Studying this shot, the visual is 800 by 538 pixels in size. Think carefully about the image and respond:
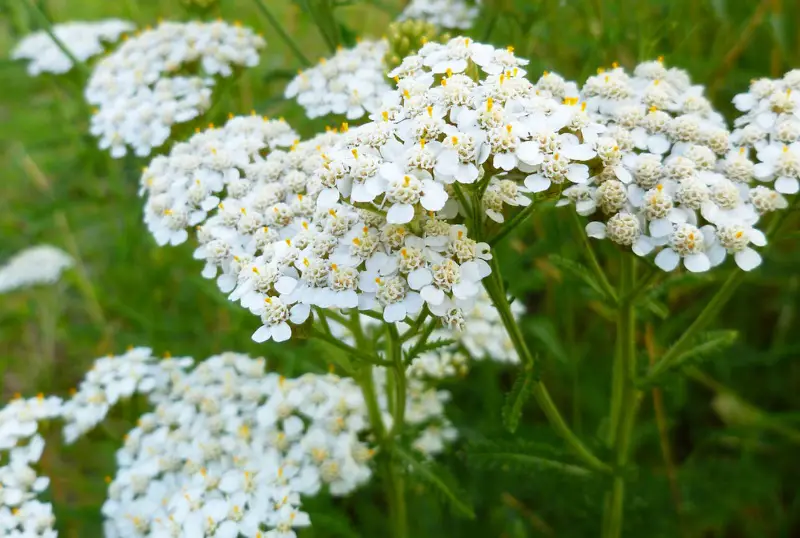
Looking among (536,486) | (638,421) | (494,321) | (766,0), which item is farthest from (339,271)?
(766,0)

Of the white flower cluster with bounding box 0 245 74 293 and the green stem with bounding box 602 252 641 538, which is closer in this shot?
the green stem with bounding box 602 252 641 538

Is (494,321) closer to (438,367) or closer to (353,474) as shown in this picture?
(438,367)

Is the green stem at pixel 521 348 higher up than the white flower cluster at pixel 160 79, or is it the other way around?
the white flower cluster at pixel 160 79

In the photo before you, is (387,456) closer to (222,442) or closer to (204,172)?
(222,442)

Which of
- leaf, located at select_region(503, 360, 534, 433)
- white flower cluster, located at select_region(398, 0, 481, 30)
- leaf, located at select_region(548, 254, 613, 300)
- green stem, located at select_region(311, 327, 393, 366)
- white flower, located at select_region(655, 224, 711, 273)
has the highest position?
white flower cluster, located at select_region(398, 0, 481, 30)

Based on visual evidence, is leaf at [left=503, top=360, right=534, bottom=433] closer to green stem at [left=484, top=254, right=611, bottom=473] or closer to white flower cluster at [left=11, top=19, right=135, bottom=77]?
green stem at [left=484, top=254, right=611, bottom=473]

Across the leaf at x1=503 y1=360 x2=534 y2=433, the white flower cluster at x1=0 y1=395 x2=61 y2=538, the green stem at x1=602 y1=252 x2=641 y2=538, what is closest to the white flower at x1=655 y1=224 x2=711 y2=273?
the green stem at x1=602 y1=252 x2=641 y2=538

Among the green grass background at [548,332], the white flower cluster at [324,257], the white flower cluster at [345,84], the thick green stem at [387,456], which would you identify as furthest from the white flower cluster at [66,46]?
the thick green stem at [387,456]

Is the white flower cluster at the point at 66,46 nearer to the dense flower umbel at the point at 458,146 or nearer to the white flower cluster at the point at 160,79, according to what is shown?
the white flower cluster at the point at 160,79
